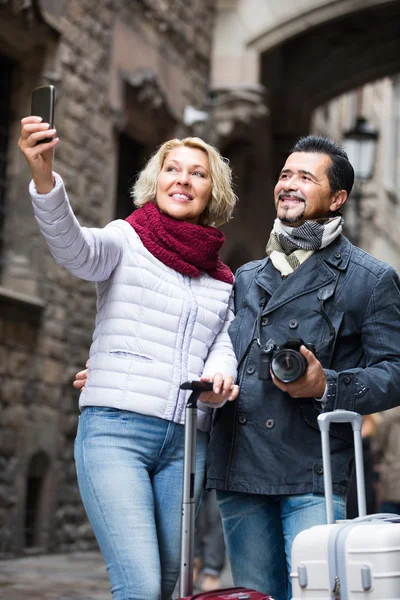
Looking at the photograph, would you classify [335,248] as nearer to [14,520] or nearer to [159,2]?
[14,520]

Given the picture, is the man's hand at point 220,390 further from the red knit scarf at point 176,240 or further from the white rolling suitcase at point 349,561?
the white rolling suitcase at point 349,561

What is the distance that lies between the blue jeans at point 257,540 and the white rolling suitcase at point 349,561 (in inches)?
19.4

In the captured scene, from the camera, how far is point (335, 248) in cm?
363

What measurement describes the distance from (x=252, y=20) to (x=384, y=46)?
127 inches

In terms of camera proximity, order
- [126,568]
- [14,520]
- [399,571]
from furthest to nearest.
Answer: [14,520] → [126,568] → [399,571]

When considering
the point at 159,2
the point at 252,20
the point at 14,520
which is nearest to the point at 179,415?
the point at 14,520

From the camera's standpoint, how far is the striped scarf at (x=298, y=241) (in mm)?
3559

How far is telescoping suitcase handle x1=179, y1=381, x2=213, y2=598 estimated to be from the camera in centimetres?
316

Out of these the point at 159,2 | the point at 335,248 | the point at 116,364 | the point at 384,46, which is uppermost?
the point at 384,46

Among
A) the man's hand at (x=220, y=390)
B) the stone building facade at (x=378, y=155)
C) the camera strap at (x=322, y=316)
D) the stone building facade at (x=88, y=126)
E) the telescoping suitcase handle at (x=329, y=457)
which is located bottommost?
the telescoping suitcase handle at (x=329, y=457)

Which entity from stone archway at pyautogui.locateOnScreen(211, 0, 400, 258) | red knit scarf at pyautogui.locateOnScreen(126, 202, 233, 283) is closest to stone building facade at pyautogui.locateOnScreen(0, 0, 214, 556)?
stone archway at pyautogui.locateOnScreen(211, 0, 400, 258)

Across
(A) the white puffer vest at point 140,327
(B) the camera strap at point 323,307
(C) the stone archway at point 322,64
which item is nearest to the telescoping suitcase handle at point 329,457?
(B) the camera strap at point 323,307

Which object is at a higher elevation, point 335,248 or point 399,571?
point 335,248

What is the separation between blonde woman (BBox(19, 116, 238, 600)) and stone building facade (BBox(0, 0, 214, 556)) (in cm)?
555
